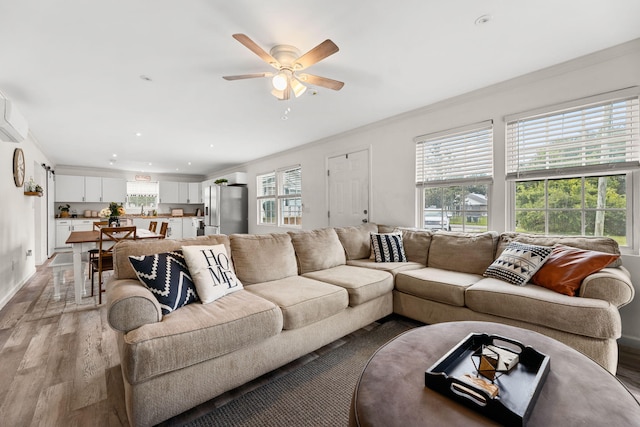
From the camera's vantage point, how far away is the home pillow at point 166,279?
1.73m

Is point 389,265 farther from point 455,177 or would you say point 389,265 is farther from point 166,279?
point 166,279

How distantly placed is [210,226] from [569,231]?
7.16 metres

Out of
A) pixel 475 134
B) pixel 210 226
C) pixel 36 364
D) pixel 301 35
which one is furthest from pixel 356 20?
pixel 210 226

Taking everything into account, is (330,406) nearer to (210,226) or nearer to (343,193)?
(343,193)

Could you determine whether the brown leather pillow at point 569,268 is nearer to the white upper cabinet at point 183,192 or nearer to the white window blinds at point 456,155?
the white window blinds at point 456,155

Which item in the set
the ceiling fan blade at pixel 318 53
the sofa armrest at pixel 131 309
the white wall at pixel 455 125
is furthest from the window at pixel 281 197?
the sofa armrest at pixel 131 309

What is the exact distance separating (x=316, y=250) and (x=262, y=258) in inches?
25.8

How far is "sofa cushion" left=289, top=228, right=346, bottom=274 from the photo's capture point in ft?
9.43

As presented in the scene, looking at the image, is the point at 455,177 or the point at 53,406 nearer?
A: the point at 53,406

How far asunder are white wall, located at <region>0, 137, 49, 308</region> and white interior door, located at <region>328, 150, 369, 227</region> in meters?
4.20

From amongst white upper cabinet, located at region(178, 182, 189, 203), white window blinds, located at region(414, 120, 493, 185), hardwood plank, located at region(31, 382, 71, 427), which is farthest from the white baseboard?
white upper cabinet, located at region(178, 182, 189, 203)

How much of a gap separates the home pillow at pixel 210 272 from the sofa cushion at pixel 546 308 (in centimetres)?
190

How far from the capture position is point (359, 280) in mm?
2508

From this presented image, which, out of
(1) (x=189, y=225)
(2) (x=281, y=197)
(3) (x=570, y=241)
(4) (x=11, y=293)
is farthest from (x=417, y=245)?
(1) (x=189, y=225)
